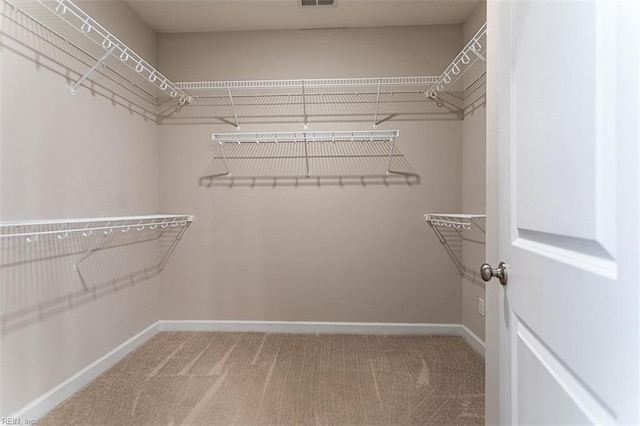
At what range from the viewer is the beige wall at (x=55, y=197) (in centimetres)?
146

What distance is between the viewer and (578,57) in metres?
0.56

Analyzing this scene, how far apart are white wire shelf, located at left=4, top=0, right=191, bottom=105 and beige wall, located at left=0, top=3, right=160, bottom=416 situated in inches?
4.8

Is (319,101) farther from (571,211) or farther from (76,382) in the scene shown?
(76,382)

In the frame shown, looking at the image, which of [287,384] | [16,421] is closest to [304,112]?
[287,384]

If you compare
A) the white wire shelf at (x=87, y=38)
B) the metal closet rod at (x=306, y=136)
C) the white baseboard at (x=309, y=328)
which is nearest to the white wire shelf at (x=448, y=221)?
the metal closet rod at (x=306, y=136)

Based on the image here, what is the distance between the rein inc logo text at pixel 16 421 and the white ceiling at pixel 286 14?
251cm

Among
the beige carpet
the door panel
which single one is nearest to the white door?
the door panel

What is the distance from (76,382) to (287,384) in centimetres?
117

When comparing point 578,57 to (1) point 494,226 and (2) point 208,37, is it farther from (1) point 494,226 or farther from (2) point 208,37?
(2) point 208,37

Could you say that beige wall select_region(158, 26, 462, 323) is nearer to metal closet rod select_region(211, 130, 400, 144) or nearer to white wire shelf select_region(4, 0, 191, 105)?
metal closet rod select_region(211, 130, 400, 144)

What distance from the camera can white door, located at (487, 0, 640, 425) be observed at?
47 cm

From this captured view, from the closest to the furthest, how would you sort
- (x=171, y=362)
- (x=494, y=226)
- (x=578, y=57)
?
(x=578, y=57) < (x=494, y=226) < (x=171, y=362)

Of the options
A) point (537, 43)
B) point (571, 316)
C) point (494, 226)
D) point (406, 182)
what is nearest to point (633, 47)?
point (537, 43)

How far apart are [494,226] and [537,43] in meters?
0.49
